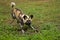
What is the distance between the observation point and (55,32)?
9.55 metres

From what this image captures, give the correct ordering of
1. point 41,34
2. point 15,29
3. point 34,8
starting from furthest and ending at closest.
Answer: point 34,8 < point 15,29 < point 41,34

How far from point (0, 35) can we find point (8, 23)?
2.11 metres

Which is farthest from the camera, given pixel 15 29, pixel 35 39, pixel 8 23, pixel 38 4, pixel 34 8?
pixel 38 4

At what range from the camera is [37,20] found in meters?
11.8

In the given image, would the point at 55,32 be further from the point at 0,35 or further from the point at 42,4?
the point at 42,4

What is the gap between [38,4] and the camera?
15.3 m

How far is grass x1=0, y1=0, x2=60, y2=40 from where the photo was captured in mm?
9203

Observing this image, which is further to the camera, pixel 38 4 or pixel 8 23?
pixel 38 4

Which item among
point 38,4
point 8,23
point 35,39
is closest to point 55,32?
point 35,39

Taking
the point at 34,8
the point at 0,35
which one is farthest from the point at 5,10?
the point at 0,35

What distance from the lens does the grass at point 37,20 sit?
362 inches

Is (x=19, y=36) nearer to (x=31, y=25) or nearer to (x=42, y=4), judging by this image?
(x=31, y=25)

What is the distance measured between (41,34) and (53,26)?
1.28 metres

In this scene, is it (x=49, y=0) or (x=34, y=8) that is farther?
(x=49, y=0)
